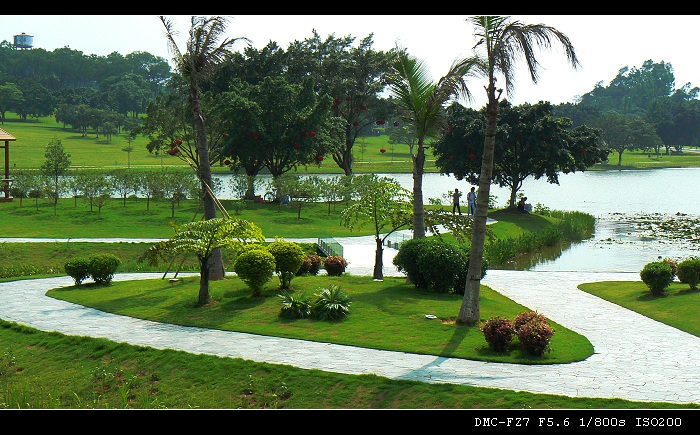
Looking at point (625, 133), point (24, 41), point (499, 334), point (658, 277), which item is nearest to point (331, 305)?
point (499, 334)

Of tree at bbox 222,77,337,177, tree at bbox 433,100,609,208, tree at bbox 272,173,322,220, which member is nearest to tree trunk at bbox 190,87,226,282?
tree at bbox 272,173,322,220

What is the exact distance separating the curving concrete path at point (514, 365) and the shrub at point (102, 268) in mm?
1344

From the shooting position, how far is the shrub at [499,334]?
13312 mm

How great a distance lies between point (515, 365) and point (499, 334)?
2.30 feet

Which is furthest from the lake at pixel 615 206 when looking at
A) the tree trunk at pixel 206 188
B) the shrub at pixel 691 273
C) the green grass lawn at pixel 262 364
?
the tree trunk at pixel 206 188

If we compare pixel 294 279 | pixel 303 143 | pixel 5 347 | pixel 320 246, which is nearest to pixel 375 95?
pixel 303 143

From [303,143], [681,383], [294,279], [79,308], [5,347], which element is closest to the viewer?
[681,383]

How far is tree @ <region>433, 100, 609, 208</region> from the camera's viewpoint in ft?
131

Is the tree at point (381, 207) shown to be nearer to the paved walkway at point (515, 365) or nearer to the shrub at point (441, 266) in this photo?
the shrub at point (441, 266)

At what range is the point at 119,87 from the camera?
115000 mm

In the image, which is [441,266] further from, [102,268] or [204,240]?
[102,268]
